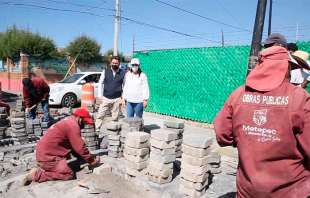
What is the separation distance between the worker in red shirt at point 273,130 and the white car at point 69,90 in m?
11.7

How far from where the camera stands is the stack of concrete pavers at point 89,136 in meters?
6.12

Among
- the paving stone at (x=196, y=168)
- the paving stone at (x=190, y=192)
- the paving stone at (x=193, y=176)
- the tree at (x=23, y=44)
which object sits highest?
the tree at (x=23, y=44)

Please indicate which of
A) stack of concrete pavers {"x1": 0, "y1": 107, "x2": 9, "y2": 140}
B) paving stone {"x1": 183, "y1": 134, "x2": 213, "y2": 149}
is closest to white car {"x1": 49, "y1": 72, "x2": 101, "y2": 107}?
stack of concrete pavers {"x1": 0, "y1": 107, "x2": 9, "y2": 140}

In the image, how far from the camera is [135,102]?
6.86 metres

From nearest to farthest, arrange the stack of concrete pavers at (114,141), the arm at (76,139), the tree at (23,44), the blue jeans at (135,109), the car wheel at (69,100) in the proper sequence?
the arm at (76,139) < the stack of concrete pavers at (114,141) < the blue jeans at (135,109) < the car wheel at (69,100) < the tree at (23,44)

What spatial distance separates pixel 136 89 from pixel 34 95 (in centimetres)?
288

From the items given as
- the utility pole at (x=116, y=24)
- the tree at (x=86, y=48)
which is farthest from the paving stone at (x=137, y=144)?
the tree at (x=86, y=48)

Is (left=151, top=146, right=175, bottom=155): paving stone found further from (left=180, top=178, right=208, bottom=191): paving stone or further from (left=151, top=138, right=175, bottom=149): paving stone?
(left=180, top=178, right=208, bottom=191): paving stone

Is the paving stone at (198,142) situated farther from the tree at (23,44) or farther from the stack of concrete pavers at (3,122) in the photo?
the tree at (23,44)

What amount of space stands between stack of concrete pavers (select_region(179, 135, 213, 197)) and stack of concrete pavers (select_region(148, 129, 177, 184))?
0.30m

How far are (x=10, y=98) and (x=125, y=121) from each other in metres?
12.8

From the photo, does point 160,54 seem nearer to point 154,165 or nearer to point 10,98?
point 154,165

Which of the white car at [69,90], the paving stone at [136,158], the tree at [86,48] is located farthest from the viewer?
the tree at [86,48]

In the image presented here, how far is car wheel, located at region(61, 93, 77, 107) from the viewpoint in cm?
1329
